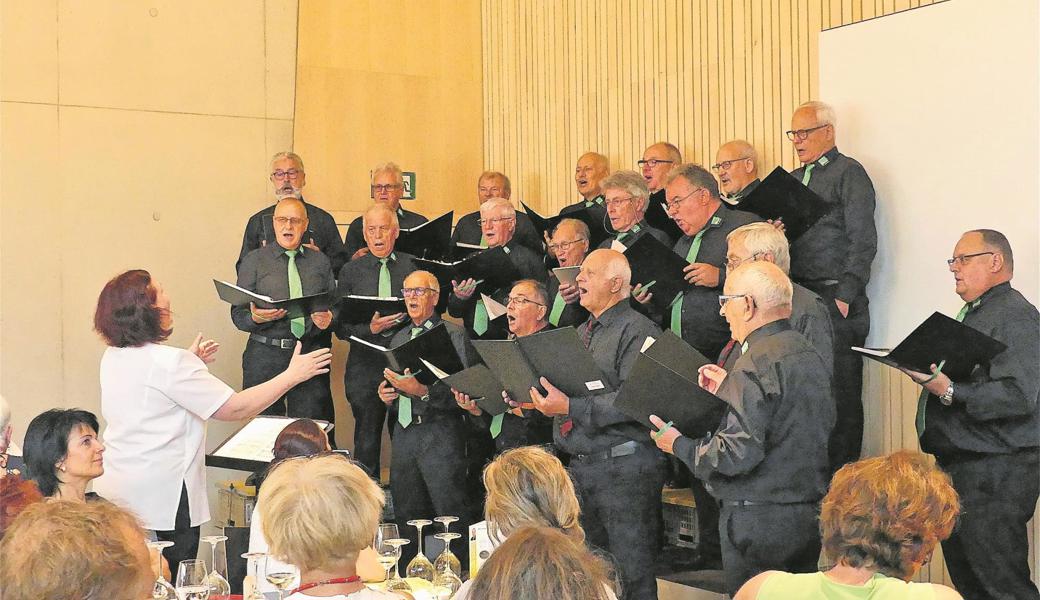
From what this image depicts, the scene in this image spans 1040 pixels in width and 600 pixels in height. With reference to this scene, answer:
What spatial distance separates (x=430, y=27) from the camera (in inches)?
357

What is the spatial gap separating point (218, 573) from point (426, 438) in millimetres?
2779

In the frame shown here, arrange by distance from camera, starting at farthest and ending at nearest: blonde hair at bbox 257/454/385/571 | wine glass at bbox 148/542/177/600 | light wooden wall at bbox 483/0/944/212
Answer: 1. light wooden wall at bbox 483/0/944/212
2. wine glass at bbox 148/542/177/600
3. blonde hair at bbox 257/454/385/571

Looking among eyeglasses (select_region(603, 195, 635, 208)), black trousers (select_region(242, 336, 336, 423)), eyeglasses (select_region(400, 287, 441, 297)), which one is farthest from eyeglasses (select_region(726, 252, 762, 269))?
black trousers (select_region(242, 336, 336, 423))

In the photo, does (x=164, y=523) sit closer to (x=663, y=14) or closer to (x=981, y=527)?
(x=981, y=527)

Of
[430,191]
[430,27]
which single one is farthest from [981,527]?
[430,27]

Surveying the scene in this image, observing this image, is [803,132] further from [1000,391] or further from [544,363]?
[544,363]

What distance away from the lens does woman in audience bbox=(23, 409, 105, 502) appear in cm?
415

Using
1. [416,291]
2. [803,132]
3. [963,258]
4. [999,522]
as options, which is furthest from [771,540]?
[416,291]

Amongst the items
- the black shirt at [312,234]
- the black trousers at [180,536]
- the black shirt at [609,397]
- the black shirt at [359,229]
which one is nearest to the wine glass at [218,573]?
the black trousers at [180,536]

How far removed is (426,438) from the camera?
6105 millimetres

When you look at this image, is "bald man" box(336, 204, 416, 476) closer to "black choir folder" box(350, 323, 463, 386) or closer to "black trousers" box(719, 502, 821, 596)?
"black choir folder" box(350, 323, 463, 386)

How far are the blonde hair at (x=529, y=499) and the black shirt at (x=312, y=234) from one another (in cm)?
467

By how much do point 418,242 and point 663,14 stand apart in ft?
7.05

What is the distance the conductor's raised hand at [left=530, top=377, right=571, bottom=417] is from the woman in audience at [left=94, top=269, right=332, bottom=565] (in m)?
0.98
